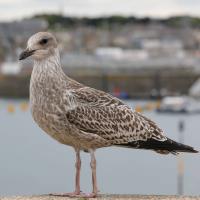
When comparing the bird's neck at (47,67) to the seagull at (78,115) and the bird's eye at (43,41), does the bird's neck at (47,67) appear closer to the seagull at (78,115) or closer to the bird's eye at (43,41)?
the seagull at (78,115)

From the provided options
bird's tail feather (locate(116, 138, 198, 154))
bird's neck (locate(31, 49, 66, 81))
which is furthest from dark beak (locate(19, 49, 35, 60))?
bird's tail feather (locate(116, 138, 198, 154))

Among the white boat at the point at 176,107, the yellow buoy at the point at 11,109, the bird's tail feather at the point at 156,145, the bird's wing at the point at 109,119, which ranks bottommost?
the bird's tail feather at the point at 156,145

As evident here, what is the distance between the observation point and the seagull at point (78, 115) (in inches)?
218

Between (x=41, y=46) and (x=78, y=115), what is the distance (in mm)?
455

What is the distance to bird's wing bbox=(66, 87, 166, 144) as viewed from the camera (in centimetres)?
→ 564

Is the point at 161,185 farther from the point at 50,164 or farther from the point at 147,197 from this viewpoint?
the point at 147,197

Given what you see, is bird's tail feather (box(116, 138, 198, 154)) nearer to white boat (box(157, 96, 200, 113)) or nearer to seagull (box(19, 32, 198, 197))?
seagull (box(19, 32, 198, 197))

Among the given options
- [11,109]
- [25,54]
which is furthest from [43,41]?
[11,109]

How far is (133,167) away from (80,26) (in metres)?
86.1

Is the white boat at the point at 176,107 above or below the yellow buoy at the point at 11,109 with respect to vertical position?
below

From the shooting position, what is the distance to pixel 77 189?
567 centimetres

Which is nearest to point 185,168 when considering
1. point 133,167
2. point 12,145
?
point 133,167

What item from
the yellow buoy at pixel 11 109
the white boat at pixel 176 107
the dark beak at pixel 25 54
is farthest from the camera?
the yellow buoy at pixel 11 109

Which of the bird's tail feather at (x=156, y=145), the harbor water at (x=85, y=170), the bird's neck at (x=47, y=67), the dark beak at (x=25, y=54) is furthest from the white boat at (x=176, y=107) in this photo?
the dark beak at (x=25, y=54)
